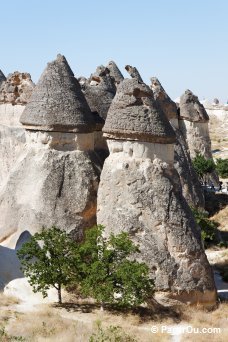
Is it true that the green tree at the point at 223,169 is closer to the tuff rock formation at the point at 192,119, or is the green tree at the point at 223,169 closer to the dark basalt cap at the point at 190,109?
the tuff rock formation at the point at 192,119

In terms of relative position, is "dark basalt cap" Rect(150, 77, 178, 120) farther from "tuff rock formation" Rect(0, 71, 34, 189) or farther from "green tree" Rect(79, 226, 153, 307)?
"green tree" Rect(79, 226, 153, 307)

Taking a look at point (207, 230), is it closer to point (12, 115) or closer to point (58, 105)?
point (58, 105)

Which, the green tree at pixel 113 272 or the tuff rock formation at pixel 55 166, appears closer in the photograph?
the green tree at pixel 113 272

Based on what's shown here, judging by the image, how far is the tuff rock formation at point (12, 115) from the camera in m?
21.3

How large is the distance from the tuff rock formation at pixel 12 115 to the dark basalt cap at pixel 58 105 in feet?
15.5

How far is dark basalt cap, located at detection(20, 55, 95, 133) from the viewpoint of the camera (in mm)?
15938

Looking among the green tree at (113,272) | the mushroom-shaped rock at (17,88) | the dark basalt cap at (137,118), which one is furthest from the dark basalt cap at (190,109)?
the green tree at (113,272)

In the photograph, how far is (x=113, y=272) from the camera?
12586 millimetres

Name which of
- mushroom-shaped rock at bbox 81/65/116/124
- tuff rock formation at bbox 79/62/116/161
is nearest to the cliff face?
tuff rock formation at bbox 79/62/116/161

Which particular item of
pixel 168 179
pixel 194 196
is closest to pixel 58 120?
pixel 168 179

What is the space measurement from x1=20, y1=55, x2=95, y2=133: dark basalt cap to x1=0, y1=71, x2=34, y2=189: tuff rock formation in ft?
15.5

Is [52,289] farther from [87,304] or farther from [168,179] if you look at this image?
[168,179]

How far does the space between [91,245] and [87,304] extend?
1.74m

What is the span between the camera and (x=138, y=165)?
13734mm
